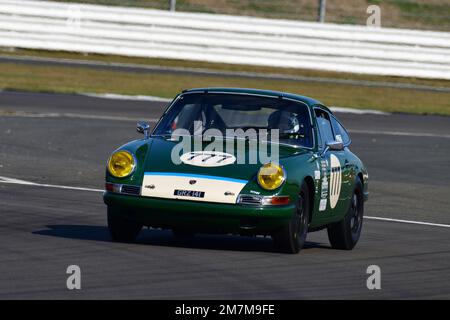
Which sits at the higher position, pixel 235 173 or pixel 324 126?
pixel 324 126

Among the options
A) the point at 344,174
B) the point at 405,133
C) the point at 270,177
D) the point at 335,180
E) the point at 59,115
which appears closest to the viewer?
the point at 270,177

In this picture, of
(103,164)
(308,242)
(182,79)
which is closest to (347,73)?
(182,79)

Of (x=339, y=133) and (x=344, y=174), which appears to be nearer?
(x=344, y=174)

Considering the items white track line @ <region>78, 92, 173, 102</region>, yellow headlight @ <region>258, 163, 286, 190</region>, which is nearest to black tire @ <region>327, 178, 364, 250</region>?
yellow headlight @ <region>258, 163, 286, 190</region>

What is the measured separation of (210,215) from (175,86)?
57.8ft

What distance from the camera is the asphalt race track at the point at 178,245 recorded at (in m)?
8.00

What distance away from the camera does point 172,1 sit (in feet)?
98.0

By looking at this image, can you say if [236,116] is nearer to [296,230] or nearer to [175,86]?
[296,230]

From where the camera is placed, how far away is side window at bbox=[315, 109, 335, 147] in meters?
10.9

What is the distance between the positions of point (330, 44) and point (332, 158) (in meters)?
18.1

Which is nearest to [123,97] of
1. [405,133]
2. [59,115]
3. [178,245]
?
[59,115]

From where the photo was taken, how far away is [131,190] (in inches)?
382

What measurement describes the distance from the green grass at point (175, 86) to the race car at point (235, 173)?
48.8 feet

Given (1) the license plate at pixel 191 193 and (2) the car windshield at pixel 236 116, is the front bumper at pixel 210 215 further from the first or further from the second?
(2) the car windshield at pixel 236 116
